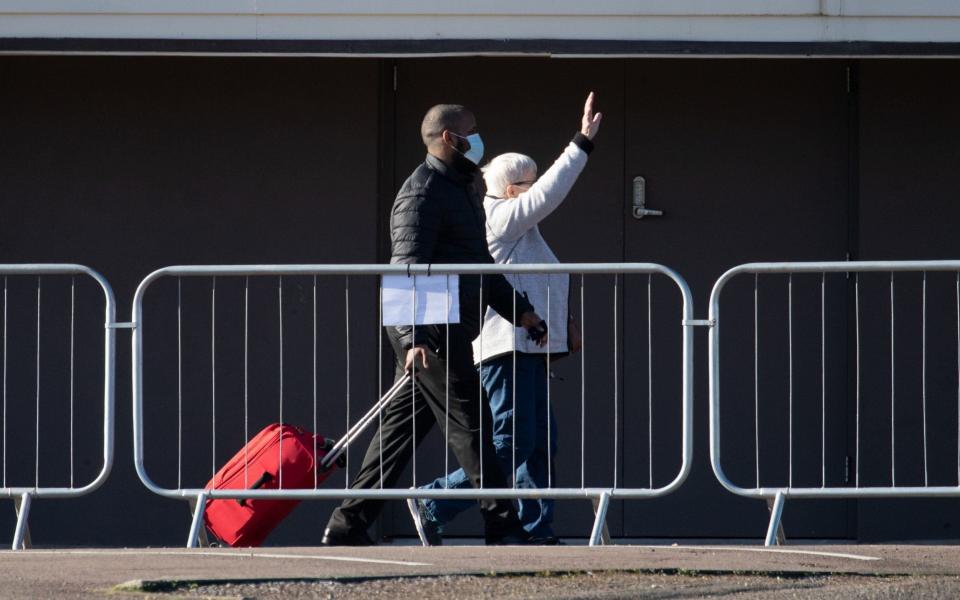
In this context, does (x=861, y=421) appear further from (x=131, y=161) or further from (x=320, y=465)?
(x=131, y=161)

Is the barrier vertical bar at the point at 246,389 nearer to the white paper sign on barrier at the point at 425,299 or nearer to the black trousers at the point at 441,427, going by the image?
the black trousers at the point at 441,427

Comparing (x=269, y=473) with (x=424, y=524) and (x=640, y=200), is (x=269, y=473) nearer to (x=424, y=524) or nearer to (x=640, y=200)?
(x=424, y=524)

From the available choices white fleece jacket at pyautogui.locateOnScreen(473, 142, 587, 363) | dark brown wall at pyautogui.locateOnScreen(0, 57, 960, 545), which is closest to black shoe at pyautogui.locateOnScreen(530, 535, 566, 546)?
white fleece jacket at pyautogui.locateOnScreen(473, 142, 587, 363)

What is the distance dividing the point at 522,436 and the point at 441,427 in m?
0.40

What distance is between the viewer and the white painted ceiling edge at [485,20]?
7.74m

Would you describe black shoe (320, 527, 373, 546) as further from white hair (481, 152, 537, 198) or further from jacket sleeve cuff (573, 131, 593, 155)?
jacket sleeve cuff (573, 131, 593, 155)

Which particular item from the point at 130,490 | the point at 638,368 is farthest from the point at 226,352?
the point at 638,368

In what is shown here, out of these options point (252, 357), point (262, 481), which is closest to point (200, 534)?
point (262, 481)

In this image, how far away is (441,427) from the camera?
6.86m

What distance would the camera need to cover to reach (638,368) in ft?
28.8

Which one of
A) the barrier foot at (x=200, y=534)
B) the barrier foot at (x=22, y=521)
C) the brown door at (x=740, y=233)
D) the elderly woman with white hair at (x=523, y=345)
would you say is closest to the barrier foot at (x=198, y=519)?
the barrier foot at (x=200, y=534)

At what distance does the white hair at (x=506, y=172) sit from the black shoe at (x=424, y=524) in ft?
4.55

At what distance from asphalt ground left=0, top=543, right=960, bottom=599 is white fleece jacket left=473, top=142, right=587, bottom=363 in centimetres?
102

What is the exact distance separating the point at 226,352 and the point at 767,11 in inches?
127
